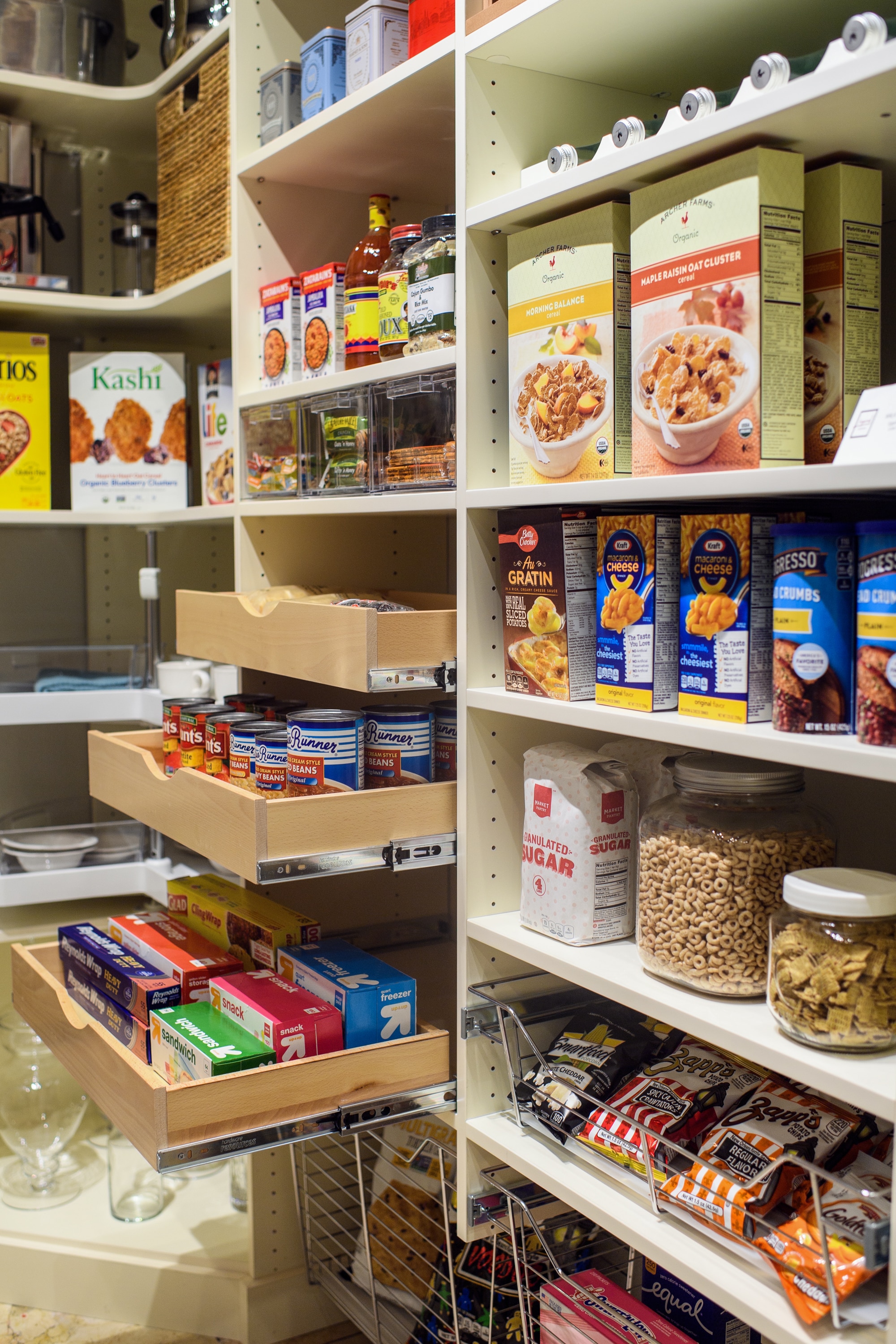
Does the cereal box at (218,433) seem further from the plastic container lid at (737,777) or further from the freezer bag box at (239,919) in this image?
the plastic container lid at (737,777)

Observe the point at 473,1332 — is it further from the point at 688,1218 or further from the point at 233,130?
the point at 233,130

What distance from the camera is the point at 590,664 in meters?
1.34

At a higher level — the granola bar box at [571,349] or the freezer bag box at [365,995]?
the granola bar box at [571,349]

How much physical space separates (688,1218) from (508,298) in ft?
3.36

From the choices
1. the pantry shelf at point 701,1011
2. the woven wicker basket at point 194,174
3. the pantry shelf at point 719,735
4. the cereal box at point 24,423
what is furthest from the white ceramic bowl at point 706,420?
the cereal box at point 24,423

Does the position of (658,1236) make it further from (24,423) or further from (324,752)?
(24,423)

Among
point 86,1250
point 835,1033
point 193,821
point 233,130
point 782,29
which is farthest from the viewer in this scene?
point 86,1250

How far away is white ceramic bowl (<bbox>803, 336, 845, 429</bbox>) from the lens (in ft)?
3.61

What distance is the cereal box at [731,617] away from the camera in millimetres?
1116

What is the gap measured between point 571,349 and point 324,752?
1.91ft

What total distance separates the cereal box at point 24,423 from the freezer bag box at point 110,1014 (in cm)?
118

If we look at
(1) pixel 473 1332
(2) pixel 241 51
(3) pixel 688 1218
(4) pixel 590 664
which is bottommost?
(1) pixel 473 1332

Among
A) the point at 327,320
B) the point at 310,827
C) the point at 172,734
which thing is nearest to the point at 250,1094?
the point at 310,827

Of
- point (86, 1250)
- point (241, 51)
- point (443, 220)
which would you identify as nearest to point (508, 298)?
point (443, 220)
